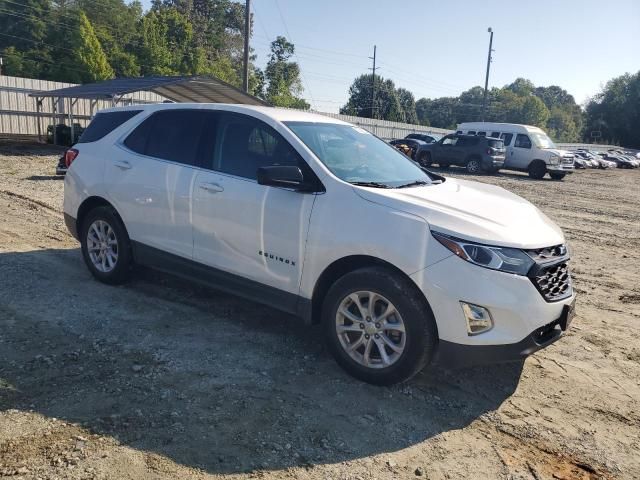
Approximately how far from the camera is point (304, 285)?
13.1 feet

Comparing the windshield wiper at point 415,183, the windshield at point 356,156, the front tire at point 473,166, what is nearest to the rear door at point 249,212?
the windshield at point 356,156

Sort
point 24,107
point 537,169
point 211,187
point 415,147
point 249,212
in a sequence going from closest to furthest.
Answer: point 249,212, point 211,187, point 537,169, point 24,107, point 415,147

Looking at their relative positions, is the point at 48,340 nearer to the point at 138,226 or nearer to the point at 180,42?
the point at 138,226

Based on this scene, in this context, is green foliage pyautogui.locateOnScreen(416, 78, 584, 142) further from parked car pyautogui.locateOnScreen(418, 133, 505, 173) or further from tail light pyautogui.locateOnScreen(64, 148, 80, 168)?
tail light pyautogui.locateOnScreen(64, 148, 80, 168)

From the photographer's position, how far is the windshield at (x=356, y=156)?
416cm

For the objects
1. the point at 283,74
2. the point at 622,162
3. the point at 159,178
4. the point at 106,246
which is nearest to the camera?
the point at 159,178

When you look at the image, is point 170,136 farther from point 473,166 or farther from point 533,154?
point 533,154

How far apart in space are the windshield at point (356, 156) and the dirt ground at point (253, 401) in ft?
4.79

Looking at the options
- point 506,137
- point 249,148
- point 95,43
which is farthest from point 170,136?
Result: point 95,43

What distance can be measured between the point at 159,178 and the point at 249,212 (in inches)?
47.2

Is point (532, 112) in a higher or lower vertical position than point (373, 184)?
higher

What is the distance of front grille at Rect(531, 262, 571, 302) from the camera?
11.2 feet

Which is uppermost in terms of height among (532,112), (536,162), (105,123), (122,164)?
(532,112)

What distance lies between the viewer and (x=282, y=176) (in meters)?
3.83
